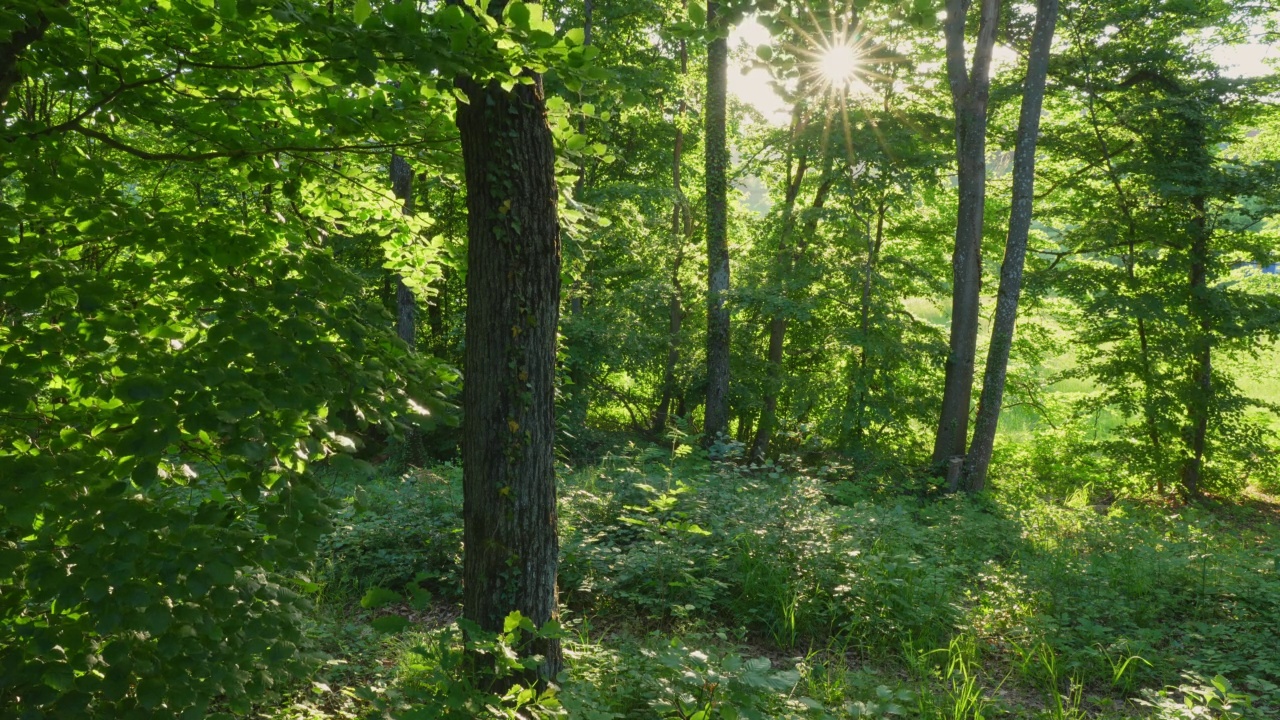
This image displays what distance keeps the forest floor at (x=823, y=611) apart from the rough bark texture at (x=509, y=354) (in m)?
0.42

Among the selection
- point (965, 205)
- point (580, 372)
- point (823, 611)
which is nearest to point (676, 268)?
point (580, 372)

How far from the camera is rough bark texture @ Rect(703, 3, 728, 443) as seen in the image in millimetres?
11703

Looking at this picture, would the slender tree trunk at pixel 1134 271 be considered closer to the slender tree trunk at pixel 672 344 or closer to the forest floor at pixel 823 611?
the forest floor at pixel 823 611

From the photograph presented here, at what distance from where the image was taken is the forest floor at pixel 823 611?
12.8ft

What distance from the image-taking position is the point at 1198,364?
12.9 m

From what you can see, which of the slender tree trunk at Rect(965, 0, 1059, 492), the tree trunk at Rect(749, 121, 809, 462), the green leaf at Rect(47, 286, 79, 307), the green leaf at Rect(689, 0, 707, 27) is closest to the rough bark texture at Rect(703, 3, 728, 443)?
the tree trunk at Rect(749, 121, 809, 462)

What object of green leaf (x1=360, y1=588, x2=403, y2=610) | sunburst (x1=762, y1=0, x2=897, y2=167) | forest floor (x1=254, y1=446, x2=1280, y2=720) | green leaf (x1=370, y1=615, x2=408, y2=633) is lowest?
forest floor (x1=254, y1=446, x2=1280, y2=720)

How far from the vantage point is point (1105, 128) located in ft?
41.6

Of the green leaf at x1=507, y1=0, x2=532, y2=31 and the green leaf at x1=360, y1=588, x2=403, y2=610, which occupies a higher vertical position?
the green leaf at x1=507, y1=0, x2=532, y2=31

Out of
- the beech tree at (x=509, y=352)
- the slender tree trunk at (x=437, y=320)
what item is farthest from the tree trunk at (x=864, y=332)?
the beech tree at (x=509, y=352)

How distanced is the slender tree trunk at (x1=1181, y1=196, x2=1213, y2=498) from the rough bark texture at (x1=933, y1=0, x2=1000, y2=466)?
4011 millimetres

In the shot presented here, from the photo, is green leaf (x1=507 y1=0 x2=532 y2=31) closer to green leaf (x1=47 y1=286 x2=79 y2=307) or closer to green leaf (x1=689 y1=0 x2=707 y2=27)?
green leaf (x1=689 y1=0 x2=707 y2=27)

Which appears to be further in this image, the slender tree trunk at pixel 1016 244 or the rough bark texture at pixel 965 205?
the rough bark texture at pixel 965 205

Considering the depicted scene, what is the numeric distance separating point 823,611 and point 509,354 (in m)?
3.61
